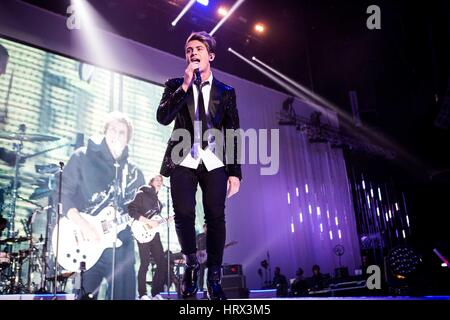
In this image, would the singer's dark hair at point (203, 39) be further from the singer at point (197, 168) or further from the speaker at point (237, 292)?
the speaker at point (237, 292)

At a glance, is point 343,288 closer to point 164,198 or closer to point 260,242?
point 260,242

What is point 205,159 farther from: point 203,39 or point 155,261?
point 155,261

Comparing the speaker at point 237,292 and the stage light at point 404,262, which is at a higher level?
the stage light at point 404,262

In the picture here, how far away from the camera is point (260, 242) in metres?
8.61

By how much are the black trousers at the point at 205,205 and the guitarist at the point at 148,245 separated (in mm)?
4166

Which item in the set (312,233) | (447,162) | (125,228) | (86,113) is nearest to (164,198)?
(125,228)

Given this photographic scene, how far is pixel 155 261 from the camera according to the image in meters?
6.21

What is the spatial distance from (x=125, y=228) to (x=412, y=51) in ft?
21.5

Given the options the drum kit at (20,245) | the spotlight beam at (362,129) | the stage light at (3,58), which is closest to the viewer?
the drum kit at (20,245)

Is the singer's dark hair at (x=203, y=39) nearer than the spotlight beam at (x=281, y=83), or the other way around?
the singer's dark hair at (x=203, y=39)

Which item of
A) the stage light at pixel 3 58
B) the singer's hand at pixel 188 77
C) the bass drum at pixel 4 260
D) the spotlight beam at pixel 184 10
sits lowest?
the bass drum at pixel 4 260

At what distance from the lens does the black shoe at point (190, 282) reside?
6.63 ft

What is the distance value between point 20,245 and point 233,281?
3.28 m

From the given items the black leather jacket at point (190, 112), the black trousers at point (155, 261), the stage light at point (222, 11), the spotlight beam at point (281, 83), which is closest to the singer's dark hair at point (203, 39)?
the black leather jacket at point (190, 112)
